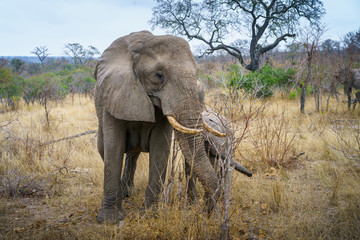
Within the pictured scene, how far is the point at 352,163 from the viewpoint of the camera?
185 inches

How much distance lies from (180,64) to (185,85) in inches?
8.7

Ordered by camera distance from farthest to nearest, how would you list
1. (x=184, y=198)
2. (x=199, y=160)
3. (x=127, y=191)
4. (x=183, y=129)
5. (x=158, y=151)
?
(x=127, y=191), (x=158, y=151), (x=184, y=198), (x=199, y=160), (x=183, y=129)

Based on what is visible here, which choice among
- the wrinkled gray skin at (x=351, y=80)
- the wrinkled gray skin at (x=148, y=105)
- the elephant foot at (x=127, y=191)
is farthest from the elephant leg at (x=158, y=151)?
the wrinkled gray skin at (x=351, y=80)

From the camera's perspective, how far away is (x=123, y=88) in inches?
116

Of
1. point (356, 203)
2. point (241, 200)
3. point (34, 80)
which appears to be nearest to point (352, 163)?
point (356, 203)

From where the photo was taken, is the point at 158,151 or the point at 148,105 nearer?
the point at 148,105

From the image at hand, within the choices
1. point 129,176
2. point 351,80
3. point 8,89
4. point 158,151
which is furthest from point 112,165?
point 8,89

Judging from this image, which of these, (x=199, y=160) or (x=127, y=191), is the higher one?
(x=199, y=160)

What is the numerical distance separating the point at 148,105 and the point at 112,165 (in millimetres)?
863

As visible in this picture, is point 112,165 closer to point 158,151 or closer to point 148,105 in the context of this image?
point 158,151

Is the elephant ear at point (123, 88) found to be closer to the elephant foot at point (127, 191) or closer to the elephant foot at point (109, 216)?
the elephant foot at point (109, 216)

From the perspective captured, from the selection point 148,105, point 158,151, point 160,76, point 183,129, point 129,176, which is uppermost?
point 160,76

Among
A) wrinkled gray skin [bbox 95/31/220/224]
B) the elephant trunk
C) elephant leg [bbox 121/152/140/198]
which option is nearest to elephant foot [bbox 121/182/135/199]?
elephant leg [bbox 121/152/140/198]

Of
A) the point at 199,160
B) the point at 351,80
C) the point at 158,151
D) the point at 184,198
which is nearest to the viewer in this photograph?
the point at 199,160
